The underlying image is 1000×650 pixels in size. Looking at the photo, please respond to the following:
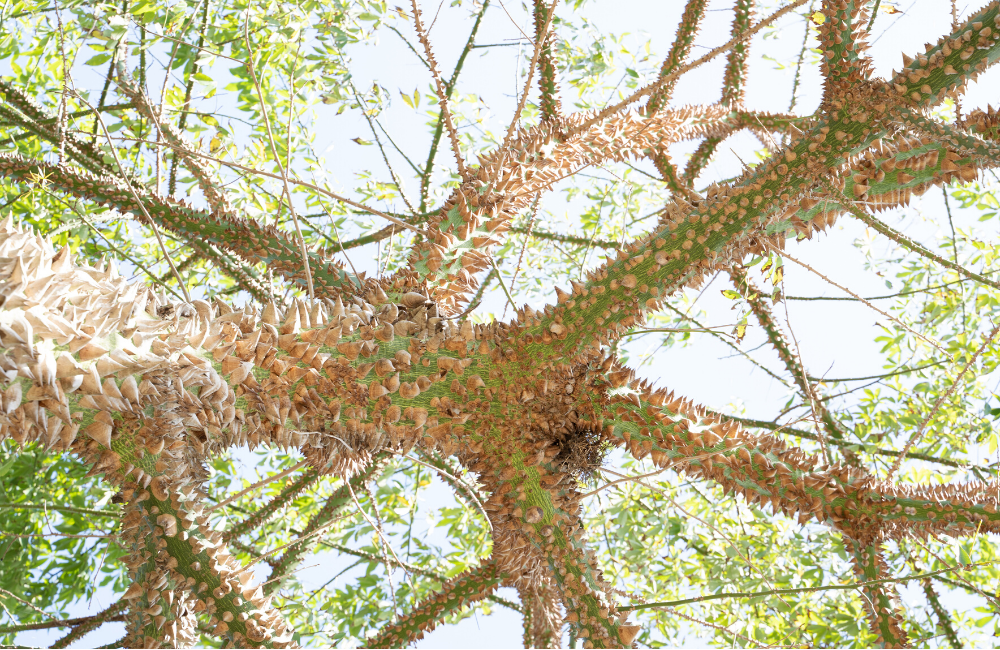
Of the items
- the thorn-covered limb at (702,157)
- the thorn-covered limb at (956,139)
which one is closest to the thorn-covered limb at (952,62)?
the thorn-covered limb at (956,139)

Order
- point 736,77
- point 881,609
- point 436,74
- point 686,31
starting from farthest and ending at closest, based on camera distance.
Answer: point 736,77
point 686,31
point 881,609
point 436,74

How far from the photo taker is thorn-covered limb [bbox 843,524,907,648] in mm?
1866

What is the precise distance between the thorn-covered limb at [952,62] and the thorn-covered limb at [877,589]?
1099mm

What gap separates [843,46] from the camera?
175 cm

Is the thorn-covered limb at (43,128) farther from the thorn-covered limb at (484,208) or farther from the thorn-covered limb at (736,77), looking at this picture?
the thorn-covered limb at (736,77)

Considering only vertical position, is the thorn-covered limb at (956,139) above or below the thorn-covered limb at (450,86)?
below

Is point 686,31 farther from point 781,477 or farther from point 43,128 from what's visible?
point 43,128

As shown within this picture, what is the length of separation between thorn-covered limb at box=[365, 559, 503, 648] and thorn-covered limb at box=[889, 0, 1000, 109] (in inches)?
85.7

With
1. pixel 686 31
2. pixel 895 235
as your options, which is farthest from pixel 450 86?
pixel 895 235

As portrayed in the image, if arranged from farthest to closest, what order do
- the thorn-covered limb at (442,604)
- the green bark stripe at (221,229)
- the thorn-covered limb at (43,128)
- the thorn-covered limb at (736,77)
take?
the thorn-covered limb at (736,77), the thorn-covered limb at (43,128), the thorn-covered limb at (442,604), the green bark stripe at (221,229)

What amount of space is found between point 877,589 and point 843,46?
1630mm

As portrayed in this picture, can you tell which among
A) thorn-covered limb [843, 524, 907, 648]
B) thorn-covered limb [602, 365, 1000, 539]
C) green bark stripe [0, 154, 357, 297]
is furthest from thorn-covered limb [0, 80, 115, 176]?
thorn-covered limb [843, 524, 907, 648]

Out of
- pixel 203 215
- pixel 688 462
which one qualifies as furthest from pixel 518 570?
pixel 203 215

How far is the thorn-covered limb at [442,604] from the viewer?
275cm
